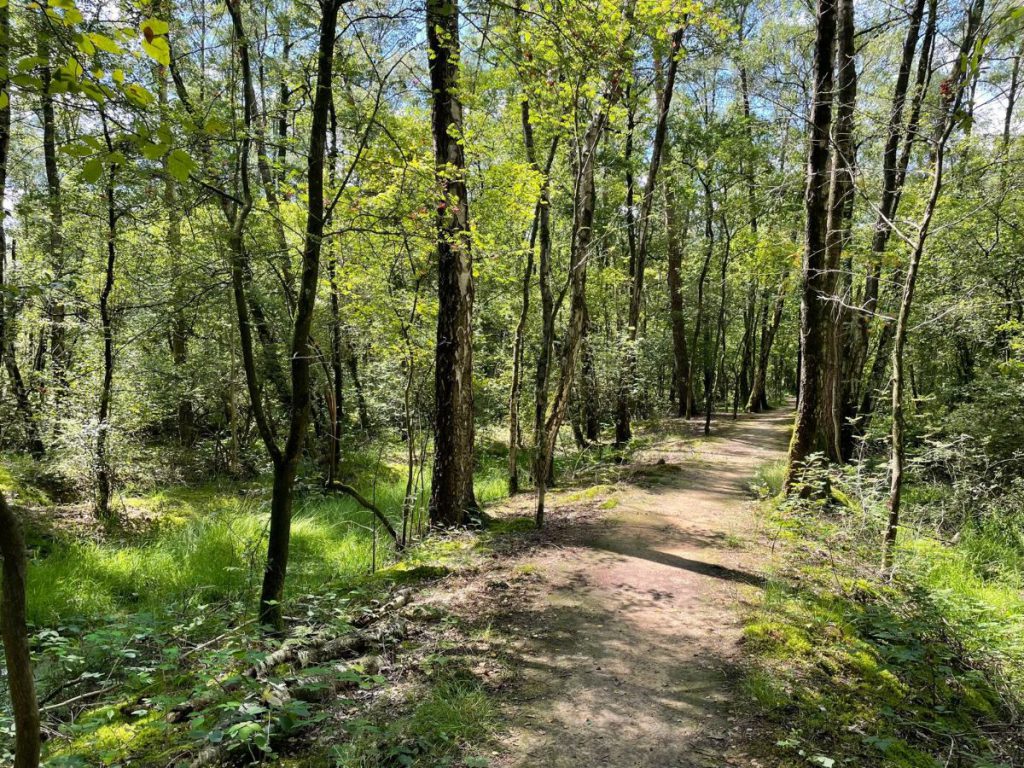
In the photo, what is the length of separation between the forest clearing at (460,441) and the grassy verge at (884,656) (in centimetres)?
3

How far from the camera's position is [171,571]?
6430 millimetres

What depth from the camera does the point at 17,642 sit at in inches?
65.5

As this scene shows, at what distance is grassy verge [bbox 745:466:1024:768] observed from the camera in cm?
270

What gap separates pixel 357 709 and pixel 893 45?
1728 centimetres

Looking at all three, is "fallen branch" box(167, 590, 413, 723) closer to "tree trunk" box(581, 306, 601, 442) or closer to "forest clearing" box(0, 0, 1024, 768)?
"forest clearing" box(0, 0, 1024, 768)

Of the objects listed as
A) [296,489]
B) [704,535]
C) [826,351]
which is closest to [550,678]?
[704,535]

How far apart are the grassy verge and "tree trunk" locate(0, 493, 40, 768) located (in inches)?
126

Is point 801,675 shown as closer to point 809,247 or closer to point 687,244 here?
point 809,247

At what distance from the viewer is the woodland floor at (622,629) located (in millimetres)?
2818

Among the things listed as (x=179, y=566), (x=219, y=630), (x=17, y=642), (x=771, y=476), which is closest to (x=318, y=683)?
(x=17, y=642)

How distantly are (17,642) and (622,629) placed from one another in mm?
3648

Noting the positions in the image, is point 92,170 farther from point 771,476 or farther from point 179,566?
point 771,476

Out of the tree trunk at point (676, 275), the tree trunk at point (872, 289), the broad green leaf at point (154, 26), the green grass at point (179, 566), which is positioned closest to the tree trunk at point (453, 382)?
the green grass at point (179, 566)

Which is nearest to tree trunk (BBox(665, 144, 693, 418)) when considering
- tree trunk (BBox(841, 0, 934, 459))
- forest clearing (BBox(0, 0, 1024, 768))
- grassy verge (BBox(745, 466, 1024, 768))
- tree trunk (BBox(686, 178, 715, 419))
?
tree trunk (BBox(686, 178, 715, 419))
